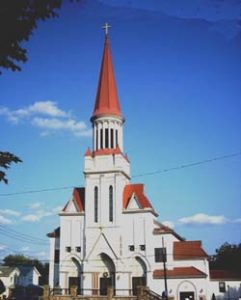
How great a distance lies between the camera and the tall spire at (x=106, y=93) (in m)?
59.9

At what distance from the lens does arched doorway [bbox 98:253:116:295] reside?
54344mm

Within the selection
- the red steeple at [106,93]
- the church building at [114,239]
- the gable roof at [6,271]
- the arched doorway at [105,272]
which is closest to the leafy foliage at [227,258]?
the church building at [114,239]

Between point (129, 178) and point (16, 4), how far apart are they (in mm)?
50215

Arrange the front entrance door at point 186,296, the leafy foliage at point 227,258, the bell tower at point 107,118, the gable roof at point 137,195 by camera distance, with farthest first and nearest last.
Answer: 1. the leafy foliage at point 227,258
2. the bell tower at point 107,118
3. the gable roof at point 137,195
4. the front entrance door at point 186,296

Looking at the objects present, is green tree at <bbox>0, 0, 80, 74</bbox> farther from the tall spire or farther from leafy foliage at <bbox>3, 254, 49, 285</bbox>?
leafy foliage at <bbox>3, 254, 49, 285</bbox>

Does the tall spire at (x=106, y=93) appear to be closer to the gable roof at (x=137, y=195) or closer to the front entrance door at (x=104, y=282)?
the gable roof at (x=137, y=195)

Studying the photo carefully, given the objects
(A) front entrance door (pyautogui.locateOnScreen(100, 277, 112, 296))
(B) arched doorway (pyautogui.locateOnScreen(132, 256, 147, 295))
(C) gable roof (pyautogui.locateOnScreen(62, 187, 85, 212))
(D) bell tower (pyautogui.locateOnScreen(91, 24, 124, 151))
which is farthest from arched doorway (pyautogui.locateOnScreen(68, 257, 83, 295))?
(D) bell tower (pyautogui.locateOnScreen(91, 24, 124, 151))

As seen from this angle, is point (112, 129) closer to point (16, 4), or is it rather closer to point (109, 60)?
point (109, 60)

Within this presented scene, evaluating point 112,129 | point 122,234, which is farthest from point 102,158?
point 122,234

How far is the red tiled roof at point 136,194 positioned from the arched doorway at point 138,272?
6.81 metres

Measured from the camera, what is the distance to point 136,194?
57.8 meters

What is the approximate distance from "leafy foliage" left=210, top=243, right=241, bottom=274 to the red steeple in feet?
111

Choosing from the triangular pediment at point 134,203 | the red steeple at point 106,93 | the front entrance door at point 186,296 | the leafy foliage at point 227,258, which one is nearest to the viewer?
the front entrance door at point 186,296

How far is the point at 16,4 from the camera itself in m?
11.7
